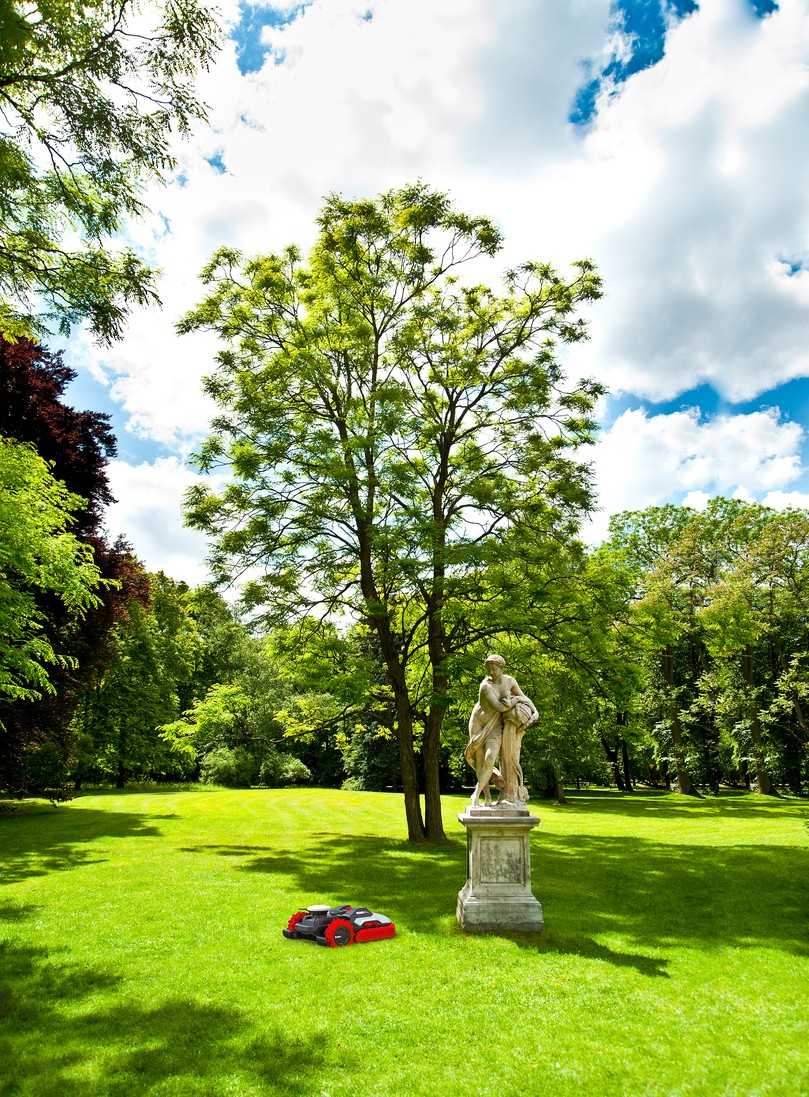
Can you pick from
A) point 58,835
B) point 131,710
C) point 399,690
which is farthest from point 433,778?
point 131,710

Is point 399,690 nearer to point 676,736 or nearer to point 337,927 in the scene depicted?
point 337,927

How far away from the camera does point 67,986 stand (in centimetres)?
665

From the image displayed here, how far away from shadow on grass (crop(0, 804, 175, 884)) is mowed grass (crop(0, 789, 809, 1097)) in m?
0.18

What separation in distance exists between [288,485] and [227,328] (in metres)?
4.49

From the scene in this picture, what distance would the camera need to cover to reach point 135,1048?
5359 mm

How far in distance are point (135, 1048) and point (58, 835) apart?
14.6 metres

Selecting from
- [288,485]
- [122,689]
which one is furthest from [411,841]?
[122,689]

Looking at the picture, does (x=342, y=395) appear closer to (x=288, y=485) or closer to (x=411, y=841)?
(x=288, y=485)

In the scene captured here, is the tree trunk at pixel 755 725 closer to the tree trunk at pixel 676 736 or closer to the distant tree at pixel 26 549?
the tree trunk at pixel 676 736

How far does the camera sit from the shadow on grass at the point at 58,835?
1333cm

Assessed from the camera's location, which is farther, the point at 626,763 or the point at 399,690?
the point at 626,763

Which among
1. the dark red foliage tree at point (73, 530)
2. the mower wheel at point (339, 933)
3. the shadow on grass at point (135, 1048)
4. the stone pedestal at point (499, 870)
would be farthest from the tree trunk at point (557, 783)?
the shadow on grass at point (135, 1048)

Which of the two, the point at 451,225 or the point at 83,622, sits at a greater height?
the point at 451,225

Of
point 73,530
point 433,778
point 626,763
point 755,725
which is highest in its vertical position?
point 73,530
